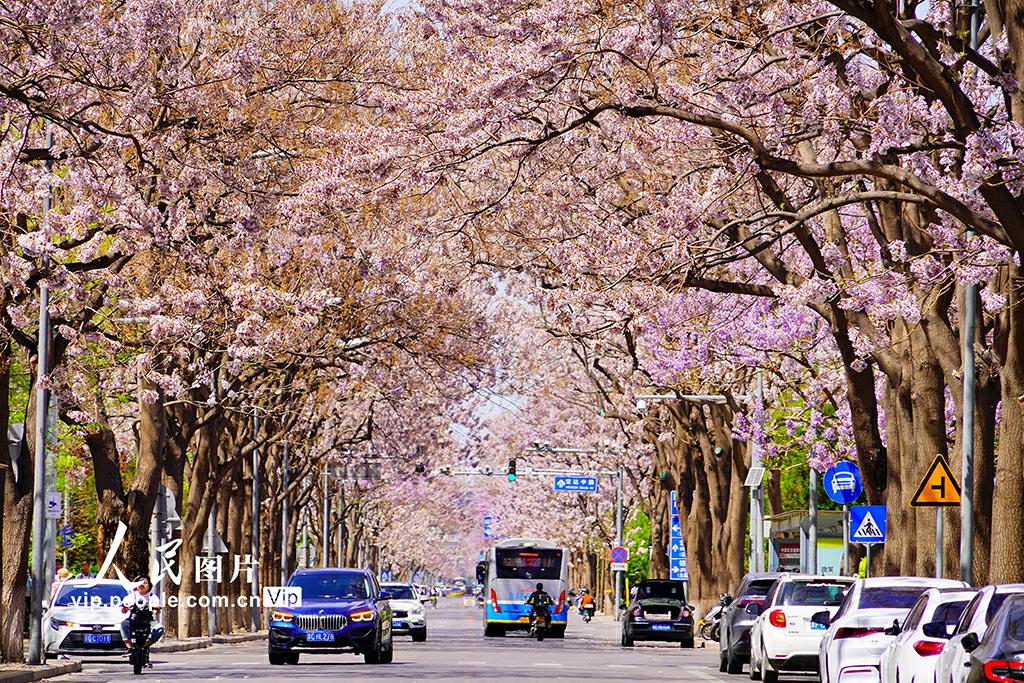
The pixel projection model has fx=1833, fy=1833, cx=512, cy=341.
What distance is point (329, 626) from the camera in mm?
31078

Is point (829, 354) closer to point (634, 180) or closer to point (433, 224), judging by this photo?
point (634, 180)

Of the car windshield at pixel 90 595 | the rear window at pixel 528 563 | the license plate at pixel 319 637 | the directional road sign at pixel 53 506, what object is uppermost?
the directional road sign at pixel 53 506

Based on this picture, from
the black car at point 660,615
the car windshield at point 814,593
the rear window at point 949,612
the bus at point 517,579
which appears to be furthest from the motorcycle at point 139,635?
the bus at point 517,579

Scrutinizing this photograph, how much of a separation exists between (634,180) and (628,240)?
636cm

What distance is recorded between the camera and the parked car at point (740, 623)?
99.1ft

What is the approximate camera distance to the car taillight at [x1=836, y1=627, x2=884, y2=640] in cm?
1961

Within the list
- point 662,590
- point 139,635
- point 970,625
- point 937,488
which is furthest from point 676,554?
point 970,625

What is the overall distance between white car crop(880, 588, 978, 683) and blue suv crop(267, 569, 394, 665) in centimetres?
1529

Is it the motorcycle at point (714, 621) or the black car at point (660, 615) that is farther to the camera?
the black car at point (660, 615)

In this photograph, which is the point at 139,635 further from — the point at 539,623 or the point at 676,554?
the point at 676,554

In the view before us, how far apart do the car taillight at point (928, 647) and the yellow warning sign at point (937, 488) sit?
262 inches

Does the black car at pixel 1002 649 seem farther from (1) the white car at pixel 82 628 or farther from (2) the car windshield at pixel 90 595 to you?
(2) the car windshield at pixel 90 595

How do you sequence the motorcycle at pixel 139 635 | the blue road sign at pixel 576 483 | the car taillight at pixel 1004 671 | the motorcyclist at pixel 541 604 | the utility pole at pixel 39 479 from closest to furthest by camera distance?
the car taillight at pixel 1004 671
the utility pole at pixel 39 479
the motorcycle at pixel 139 635
the motorcyclist at pixel 541 604
the blue road sign at pixel 576 483

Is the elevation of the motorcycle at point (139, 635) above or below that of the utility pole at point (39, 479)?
below
